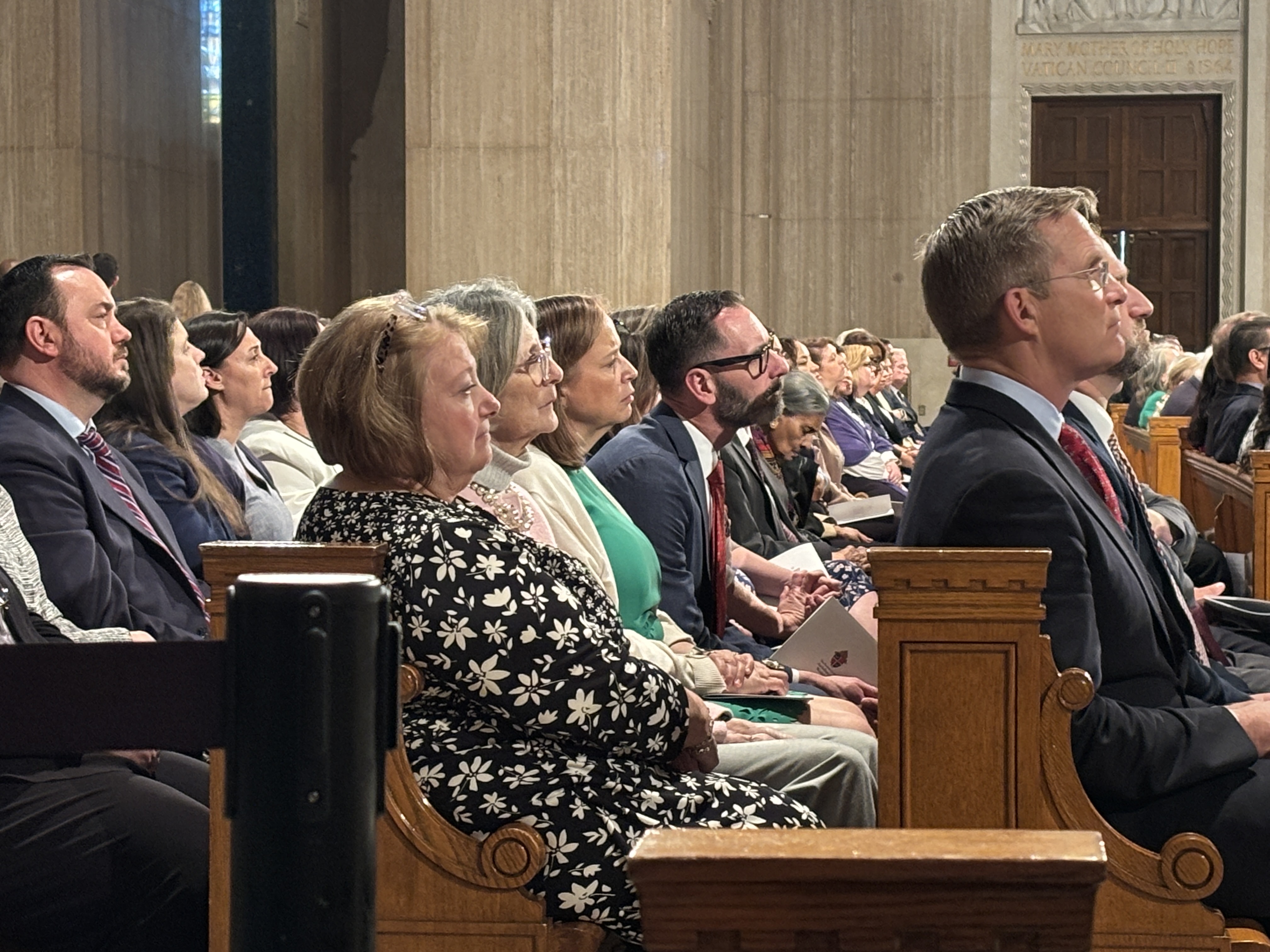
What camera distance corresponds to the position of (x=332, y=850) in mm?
1421

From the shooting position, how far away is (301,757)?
142 centimetres

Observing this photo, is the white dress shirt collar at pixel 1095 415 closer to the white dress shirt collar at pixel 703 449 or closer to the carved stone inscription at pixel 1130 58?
the white dress shirt collar at pixel 703 449

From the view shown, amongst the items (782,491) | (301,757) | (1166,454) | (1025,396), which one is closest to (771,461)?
(782,491)

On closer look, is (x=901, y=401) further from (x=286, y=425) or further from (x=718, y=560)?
(x=718, y=560)

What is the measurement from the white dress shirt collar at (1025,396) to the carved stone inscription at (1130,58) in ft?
52.3

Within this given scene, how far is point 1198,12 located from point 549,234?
9.95 metres

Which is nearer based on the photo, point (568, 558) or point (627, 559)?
point (568, 558)

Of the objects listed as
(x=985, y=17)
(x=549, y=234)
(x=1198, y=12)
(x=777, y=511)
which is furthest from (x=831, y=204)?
(x=777, y=511)

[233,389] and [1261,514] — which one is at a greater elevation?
[233,389]

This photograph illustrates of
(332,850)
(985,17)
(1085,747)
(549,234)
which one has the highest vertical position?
(985,17)

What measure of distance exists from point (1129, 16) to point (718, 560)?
48.1 feet

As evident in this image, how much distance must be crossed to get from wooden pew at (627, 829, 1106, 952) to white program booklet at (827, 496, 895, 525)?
712 cm

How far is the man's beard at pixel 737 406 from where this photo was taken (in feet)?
16.4

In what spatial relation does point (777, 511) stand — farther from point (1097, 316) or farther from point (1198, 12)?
point (1198, 12)
